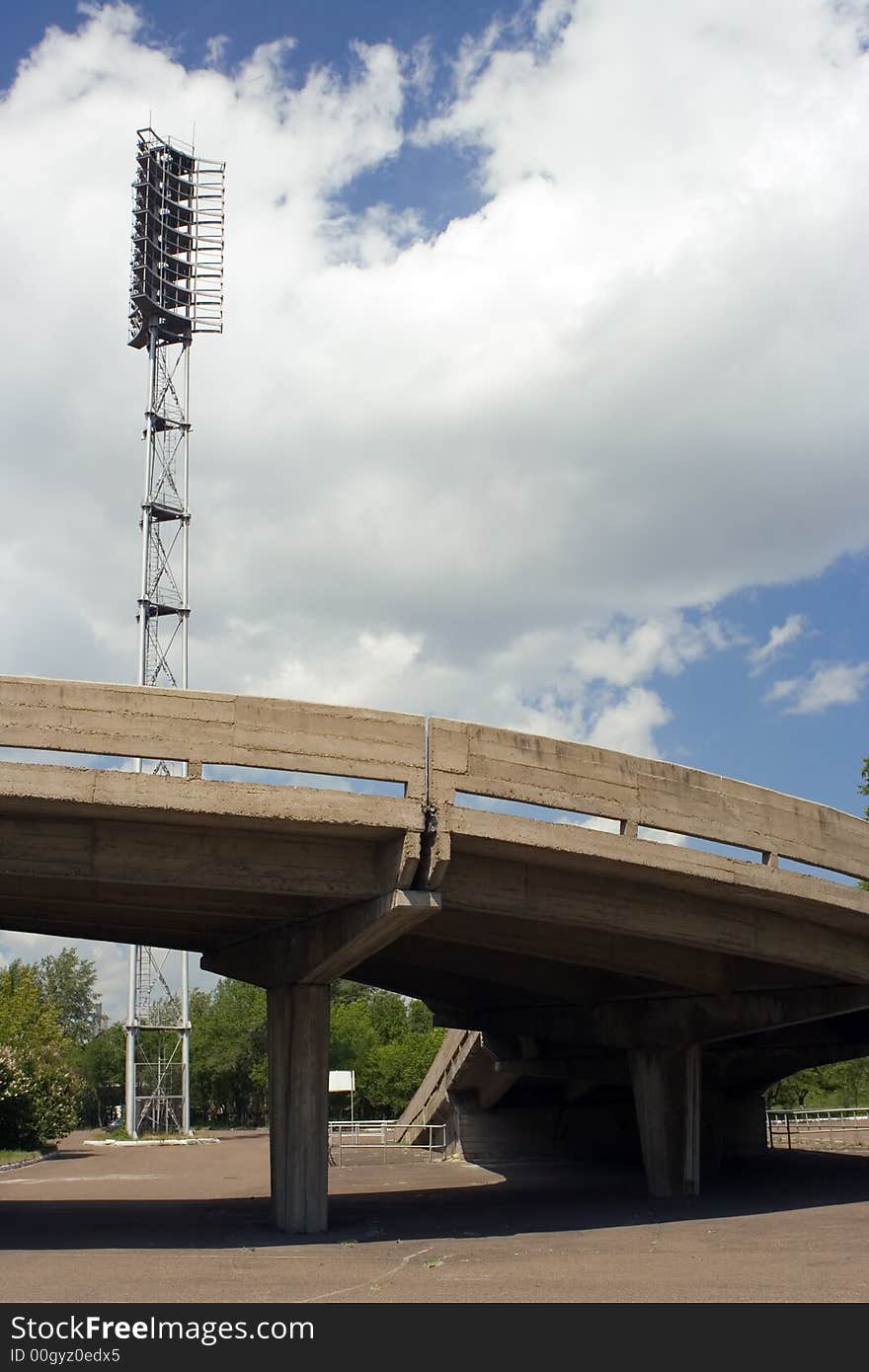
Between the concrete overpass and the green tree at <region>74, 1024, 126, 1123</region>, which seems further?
the green tree at <region>74, 1024, 126, 1123</region>

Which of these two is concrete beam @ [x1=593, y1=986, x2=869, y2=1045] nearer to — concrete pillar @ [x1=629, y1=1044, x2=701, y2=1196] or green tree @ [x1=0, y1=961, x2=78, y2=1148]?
concrete pillar @ [x1=629, y1=1044, x2=701, y2=1196]

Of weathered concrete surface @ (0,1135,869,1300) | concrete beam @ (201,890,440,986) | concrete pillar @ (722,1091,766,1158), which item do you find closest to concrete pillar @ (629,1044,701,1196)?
weathered concrete surface @ (0,1135,869,1300)

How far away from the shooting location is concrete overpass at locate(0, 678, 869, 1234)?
16.3m

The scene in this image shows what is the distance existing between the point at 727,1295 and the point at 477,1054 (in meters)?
25.4

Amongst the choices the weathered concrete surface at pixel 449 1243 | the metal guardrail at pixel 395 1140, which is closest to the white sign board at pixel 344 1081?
the metal guardrail at pixel 395 1140

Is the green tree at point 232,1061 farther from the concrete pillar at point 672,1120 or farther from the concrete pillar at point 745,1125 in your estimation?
the concrete pillar at point 672,1120

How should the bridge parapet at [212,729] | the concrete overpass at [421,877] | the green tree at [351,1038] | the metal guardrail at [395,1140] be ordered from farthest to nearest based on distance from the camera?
the green tree at [351,1038] < the metal guardrail at [395,1140] < the concrete overpass at [421,877] < the bridge parapet at [212,729]

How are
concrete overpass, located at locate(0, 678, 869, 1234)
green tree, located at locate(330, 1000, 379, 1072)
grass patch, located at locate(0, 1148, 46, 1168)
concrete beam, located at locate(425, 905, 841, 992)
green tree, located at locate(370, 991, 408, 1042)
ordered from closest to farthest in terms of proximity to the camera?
concrete overpass, located at locate(0, 678, 869, 1234) → concrete beam, located at locate(425, 905, 841, 992) → grass patch, located at locate(0, 1148, 46, 1168) → green tree, located at locate(330, 1000, 379, 1072) → green tree, located at locate(370, 991, 408, 1042)

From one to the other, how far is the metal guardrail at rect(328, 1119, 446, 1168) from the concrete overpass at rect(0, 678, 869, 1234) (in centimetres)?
1667

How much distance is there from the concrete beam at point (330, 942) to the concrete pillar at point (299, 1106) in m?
0.48

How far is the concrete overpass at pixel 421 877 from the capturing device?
1631 cm

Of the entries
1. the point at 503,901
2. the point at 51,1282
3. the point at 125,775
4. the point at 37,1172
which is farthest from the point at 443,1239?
the point at 37,1172

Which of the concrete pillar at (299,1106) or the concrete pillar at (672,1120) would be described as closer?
the concrete pillar at (299,1106)

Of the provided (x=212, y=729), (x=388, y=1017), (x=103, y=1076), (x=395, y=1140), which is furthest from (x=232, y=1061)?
(x=212, y=729)
